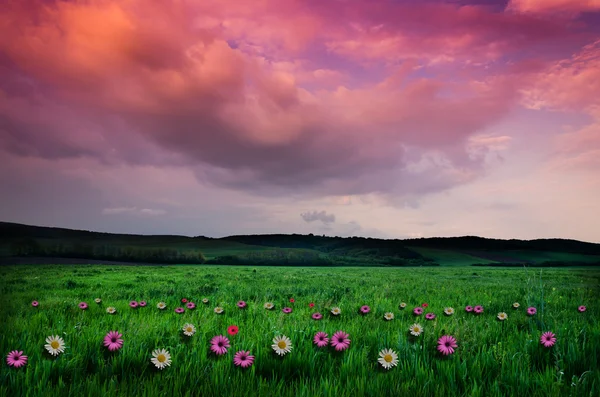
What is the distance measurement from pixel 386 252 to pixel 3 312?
8529 centimetres

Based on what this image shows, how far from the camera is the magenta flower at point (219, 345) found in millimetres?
3119

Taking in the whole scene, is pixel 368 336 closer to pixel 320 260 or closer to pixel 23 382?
pixel 23 382

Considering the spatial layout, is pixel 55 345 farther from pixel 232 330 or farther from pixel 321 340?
pixel 321 340

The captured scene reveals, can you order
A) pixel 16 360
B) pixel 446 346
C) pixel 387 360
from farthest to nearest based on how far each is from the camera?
pixel 446 346
pixel 387 360
pixel 16 360

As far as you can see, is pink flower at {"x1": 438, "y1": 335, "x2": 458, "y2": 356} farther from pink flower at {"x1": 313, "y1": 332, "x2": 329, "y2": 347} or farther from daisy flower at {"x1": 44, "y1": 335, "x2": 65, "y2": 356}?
daisy flower at {"x1": 44, "y1": 335, "x2": 65, "y2": 356}

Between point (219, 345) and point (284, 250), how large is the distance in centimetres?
7162

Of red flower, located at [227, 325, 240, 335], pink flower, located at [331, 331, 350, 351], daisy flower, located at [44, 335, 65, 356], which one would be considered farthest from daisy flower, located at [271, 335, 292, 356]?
daisy flower, located at [44, 335, 65, 356]

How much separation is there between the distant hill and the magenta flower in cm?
4442

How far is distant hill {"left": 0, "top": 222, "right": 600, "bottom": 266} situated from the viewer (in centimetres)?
5017

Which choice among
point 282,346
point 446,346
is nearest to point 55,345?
point 282,346

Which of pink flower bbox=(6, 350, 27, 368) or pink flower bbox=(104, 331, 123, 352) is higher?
pink flower bbox=(6, 350, 27, 368)

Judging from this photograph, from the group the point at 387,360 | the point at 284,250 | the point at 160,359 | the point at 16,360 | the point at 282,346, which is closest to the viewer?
the point at 16,360

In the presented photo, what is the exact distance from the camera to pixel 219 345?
3279 millimetres

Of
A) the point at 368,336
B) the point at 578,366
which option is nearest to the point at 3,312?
the point at 368,336
